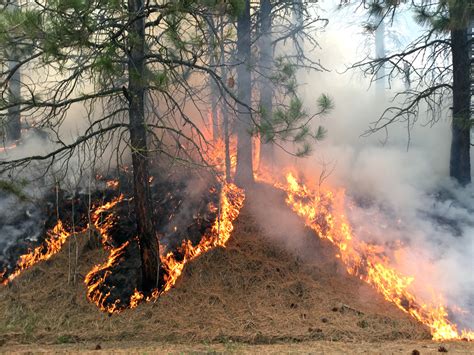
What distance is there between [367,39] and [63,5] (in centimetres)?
2080

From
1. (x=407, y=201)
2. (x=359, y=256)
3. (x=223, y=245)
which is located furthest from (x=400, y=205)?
(x=223, y=245)

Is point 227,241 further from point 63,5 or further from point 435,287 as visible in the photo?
point 63,5

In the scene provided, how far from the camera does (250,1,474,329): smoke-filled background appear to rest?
7883mm

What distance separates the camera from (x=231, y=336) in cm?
663

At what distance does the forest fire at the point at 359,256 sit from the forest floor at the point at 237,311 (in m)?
0.24

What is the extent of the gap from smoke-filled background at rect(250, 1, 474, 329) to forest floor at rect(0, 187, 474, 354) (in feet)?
2.57

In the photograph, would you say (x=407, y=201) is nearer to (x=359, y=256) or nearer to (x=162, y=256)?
(x=359, y=256)

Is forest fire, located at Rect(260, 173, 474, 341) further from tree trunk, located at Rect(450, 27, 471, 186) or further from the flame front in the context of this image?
tree trunk, located at Rect(450, 27, 471, 186)

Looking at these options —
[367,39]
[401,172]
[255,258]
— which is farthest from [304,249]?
[367,39]

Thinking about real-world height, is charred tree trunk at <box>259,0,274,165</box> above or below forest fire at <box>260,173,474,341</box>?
above

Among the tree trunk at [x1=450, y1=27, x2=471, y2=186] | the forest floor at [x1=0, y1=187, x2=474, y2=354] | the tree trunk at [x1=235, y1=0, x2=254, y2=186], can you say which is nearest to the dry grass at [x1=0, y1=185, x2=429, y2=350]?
the forest floor at [x1=0, y1=187, x2=474, y2=354]

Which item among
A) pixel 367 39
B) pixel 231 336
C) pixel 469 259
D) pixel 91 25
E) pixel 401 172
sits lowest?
pixel 231 336

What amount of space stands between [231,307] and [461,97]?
786 cm

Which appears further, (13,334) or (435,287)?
(435,287)
